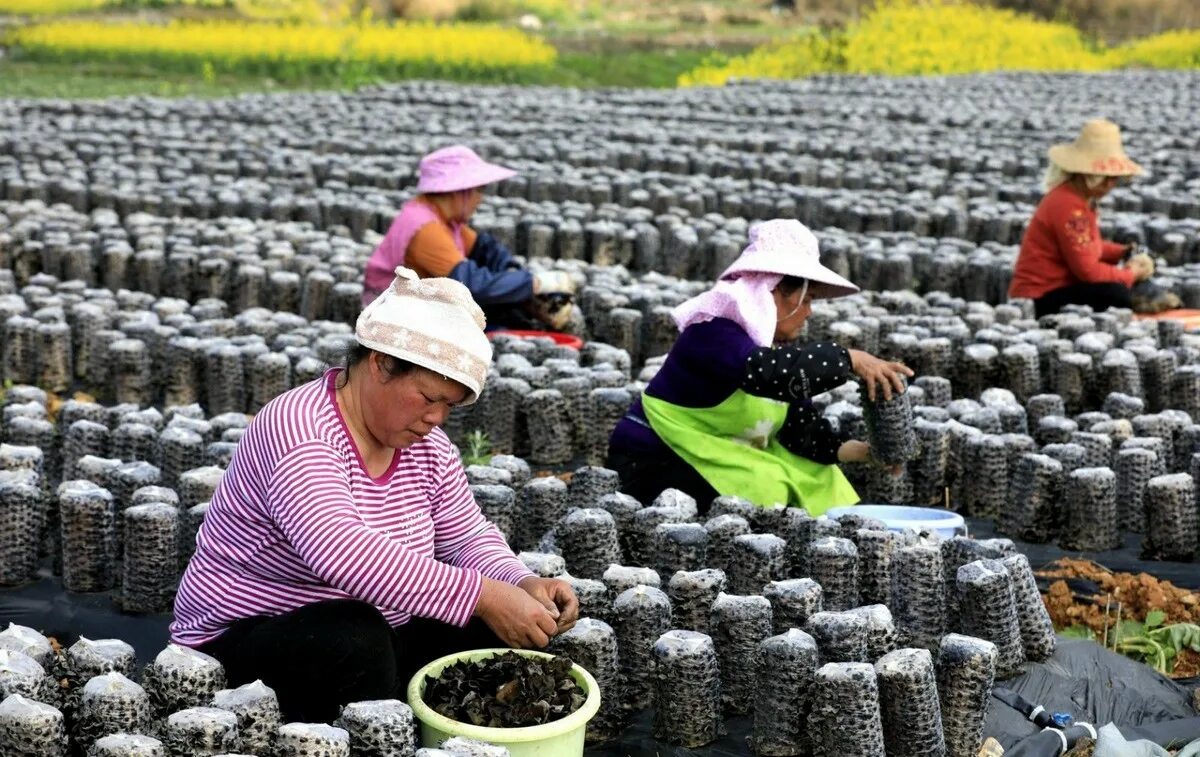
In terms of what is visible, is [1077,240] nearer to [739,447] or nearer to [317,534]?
[739,447]

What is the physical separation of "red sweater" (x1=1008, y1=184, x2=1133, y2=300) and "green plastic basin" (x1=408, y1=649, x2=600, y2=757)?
4.23m

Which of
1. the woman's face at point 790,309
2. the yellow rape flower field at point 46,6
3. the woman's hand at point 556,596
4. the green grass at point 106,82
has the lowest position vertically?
the green grass at point 106,82


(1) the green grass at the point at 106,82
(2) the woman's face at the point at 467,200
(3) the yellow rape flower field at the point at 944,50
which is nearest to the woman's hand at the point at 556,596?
(2) the woman's face at the point at 467,200

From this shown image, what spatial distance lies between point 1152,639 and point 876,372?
0.93 metres

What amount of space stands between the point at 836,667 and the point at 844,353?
1.10m

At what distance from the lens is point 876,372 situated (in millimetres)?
3820

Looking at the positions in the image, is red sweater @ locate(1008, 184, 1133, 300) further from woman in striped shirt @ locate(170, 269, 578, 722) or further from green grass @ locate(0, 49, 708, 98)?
green grass @ locate(0, 49, 708, 98)

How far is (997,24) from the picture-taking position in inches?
967

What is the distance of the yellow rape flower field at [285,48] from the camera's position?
19.4 meters

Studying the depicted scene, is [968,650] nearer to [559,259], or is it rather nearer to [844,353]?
[844,353]

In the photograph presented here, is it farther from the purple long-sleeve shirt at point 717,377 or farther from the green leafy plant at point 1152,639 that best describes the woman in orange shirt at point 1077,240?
the green leafy plant at point 1152,639

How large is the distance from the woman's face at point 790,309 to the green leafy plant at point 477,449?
121 cm

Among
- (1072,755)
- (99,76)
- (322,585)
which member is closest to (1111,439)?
(1072,755)

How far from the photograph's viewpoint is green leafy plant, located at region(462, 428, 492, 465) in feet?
15.9
